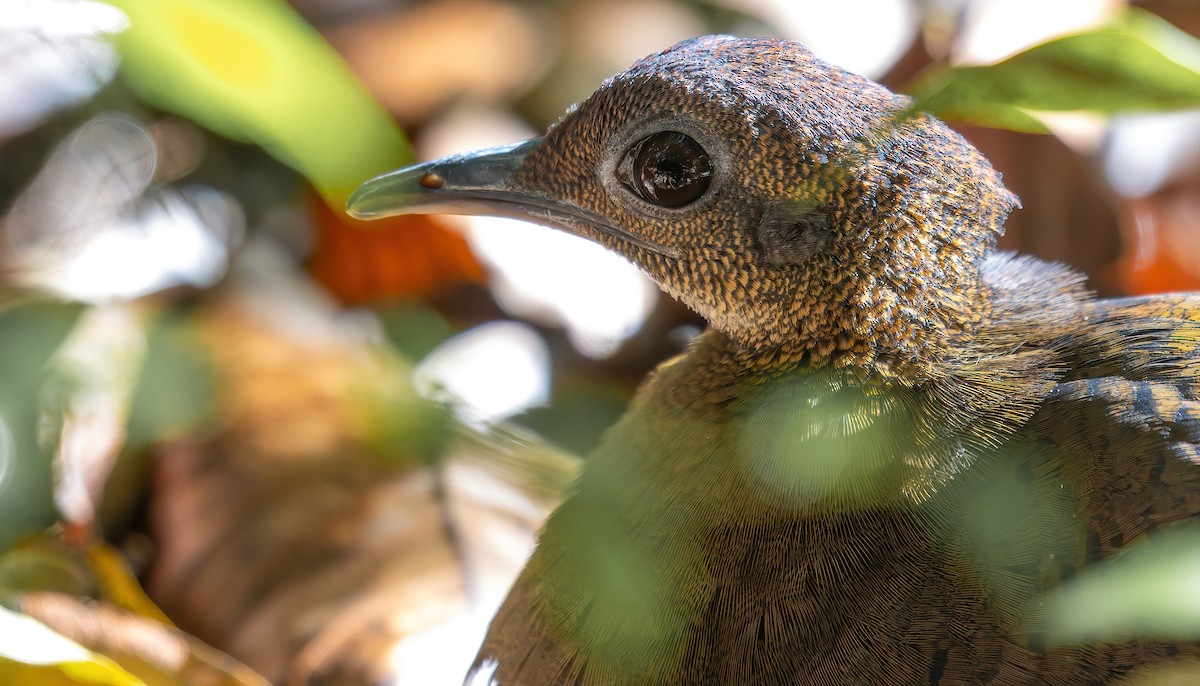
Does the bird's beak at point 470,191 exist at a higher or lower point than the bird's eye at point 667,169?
lower

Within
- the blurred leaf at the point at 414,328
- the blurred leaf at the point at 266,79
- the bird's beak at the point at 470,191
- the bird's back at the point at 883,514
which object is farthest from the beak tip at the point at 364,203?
the blurred leaf at the point at 414,328

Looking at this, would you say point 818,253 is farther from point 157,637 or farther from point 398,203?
point 157,637

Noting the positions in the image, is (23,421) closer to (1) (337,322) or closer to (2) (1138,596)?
(1) (337,322)

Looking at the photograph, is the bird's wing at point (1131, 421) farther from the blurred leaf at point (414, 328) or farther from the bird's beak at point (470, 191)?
the blurred leaf at point (414, 328)

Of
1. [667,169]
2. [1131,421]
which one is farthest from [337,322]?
[1131,421]

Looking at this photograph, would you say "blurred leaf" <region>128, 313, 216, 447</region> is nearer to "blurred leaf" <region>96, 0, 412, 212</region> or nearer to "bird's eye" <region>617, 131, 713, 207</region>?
Answer: "bird's eye" <region>617, 131, 713, 207</region>

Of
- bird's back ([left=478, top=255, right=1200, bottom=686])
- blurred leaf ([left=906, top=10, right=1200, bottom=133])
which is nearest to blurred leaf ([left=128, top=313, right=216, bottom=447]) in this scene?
bird's back ([left=478, top=255, right=1200, bottom=686])

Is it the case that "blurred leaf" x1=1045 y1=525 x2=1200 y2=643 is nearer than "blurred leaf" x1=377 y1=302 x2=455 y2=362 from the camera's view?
Yes
